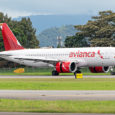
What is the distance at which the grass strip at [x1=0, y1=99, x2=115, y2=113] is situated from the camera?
2066 centimetres

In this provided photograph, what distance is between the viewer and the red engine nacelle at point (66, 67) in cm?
6506

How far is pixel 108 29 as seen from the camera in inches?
4338

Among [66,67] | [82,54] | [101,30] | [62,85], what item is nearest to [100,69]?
[82,54]

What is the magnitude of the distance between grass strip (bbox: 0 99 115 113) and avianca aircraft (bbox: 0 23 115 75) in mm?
40826

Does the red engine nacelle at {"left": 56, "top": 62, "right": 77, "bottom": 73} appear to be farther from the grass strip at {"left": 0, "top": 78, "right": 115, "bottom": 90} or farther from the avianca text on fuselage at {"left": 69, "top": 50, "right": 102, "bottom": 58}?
the grass strip at {"left": 0, "top": 78, "right": 115, "bottom": 90}

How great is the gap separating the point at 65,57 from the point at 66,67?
464 cm

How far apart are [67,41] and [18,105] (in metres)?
108

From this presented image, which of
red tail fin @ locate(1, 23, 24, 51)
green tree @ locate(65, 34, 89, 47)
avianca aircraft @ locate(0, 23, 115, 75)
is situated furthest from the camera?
green tree @ locate(65, 34, 89, 47)

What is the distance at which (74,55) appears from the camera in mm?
68250

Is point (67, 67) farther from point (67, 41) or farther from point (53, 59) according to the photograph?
point (67, 41)

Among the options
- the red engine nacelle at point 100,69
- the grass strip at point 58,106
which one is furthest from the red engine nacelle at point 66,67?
the grass strip at point 58,106

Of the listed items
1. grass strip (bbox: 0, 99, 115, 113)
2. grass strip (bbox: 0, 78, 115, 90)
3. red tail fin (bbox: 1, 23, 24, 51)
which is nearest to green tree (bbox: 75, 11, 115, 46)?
red tail fin (bbox: 1, 23, 24, 51)

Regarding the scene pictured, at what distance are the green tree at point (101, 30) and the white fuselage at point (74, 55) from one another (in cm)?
3663

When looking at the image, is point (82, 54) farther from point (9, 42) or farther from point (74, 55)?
point (9, 42)
